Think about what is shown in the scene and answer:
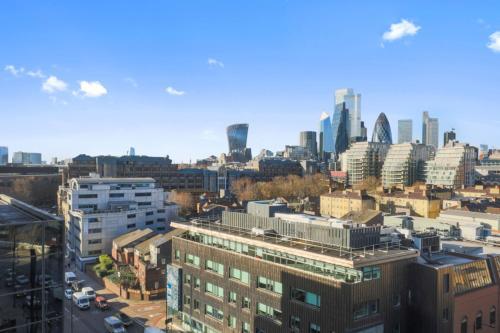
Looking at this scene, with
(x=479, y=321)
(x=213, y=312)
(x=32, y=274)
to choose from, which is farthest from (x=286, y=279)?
(x=32, y=274)

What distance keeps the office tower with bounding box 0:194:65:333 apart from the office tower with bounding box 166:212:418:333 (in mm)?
15985

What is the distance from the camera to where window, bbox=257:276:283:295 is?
30.4 metres

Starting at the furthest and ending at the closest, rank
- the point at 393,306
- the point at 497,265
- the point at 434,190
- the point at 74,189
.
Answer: the point at 434,190
the point at 74,189
the point at 497,265
the point at 393,306

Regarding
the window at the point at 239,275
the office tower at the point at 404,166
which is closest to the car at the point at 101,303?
the window at the point at 239,275

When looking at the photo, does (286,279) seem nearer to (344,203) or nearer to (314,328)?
(314,328)

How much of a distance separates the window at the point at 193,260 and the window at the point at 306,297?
1212cm

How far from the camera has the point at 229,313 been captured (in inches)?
1367

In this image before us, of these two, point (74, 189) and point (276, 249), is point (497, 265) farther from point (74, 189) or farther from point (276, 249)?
point (74, 189)

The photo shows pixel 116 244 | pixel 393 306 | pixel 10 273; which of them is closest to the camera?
pixel 10 273

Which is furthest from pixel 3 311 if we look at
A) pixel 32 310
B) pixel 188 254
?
pixel 188 254

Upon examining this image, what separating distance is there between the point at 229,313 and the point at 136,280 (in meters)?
25.4

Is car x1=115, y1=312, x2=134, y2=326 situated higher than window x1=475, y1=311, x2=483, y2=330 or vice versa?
window x1=475, y1=311, x2=483, y2=330

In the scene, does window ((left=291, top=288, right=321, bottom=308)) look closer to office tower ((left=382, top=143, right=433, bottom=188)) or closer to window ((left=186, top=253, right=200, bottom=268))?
window ((left=186, top=253, right=200, bottom=268))

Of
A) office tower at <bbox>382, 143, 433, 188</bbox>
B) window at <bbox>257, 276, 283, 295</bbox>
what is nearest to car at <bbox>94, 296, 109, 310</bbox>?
window at <bbox>257, 276, 283, 295</bbox>
